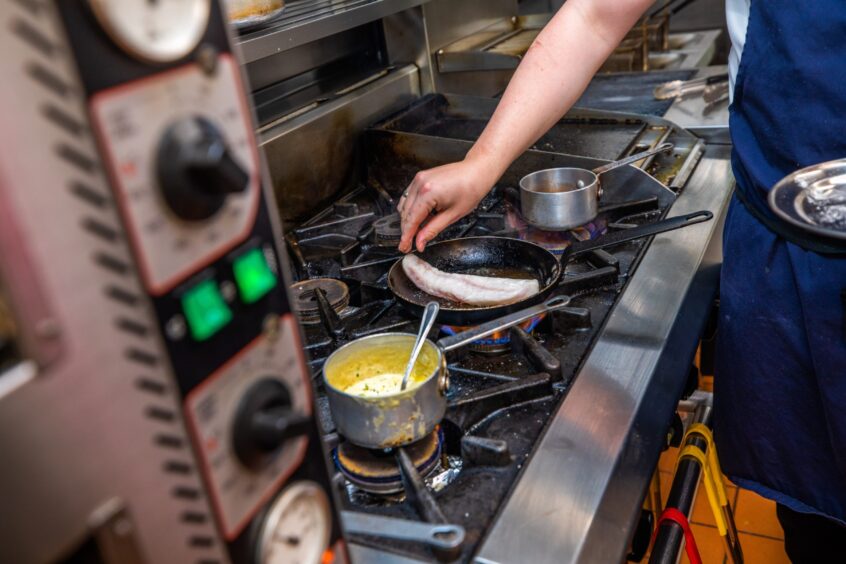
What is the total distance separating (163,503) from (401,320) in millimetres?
856

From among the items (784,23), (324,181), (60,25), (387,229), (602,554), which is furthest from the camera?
(324,181)

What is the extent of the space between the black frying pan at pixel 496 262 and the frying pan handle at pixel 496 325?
0.12ft

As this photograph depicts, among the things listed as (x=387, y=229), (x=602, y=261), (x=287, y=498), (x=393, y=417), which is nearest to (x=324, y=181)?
(x=387, y=229)

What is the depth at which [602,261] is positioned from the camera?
54.1 inches

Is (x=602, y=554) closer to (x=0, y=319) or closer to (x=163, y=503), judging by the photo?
(x=163, y=503)

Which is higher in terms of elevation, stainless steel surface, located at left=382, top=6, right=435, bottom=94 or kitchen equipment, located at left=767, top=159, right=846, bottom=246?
stainless steel surface, located at left=382, top=6, right=435, bottom=94

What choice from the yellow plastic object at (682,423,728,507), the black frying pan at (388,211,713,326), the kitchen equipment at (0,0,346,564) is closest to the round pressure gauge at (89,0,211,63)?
the kitchen equipment at (0,0,346,564)

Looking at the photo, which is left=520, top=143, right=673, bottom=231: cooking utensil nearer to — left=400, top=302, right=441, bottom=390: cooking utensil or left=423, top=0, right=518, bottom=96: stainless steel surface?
left=400, top=302, right=441, bottom=390: cooking utensil

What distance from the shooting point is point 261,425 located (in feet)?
1.63

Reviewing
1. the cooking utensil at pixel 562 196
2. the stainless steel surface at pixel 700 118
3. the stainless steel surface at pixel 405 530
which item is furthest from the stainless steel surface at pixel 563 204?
the stainless steel surface at pixel 405 530

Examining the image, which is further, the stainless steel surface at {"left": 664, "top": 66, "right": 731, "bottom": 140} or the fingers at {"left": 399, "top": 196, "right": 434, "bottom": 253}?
the stainless steel surface at {"left": 664, "top": 66, "right": 731, "bottom": 140}

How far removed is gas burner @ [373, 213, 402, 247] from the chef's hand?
4.1 inches

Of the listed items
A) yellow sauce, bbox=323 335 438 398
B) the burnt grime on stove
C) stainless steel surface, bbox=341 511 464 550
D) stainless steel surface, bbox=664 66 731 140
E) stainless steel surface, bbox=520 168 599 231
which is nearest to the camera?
stainless steel surface, bbox=341 511 464 550

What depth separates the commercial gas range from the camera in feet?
2.74
